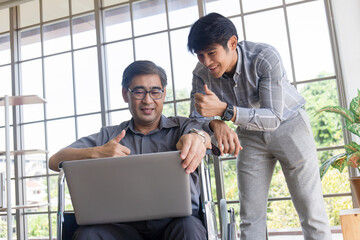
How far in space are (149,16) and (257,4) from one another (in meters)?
1.19

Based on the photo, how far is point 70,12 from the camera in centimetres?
418

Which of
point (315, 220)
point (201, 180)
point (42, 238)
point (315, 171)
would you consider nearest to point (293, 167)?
point (315, 171)

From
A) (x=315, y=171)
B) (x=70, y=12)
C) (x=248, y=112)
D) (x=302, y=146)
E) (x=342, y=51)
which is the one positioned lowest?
(x=315, y=171)

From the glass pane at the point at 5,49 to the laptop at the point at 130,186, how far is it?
13.0 feet

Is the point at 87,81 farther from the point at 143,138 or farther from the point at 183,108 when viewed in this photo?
the point at 143,138

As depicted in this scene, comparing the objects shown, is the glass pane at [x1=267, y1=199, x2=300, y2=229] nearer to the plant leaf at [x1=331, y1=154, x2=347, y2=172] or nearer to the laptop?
the plant leaf at [x1=331, y1=154, x2=347, y2=172]

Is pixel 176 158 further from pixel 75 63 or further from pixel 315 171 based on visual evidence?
pixel 75 63

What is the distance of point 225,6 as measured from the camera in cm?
349

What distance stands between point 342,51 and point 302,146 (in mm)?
1600

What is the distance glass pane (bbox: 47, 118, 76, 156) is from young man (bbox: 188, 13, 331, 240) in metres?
2.49

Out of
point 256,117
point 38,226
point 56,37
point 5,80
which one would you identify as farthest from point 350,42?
point 5,80

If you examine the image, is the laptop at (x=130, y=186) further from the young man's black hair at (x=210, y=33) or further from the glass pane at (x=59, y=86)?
the glass pane at (x=59, y=86)

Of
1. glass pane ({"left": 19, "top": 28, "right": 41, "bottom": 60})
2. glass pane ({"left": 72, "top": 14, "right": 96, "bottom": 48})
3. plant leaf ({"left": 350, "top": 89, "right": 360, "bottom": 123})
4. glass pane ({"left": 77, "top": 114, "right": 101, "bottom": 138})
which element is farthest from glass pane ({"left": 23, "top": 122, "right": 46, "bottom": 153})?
plant leaf ({"left": 350, "top": 89, "right": 360, "bottom": 123})

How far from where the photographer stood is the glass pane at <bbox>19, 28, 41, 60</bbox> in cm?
437
